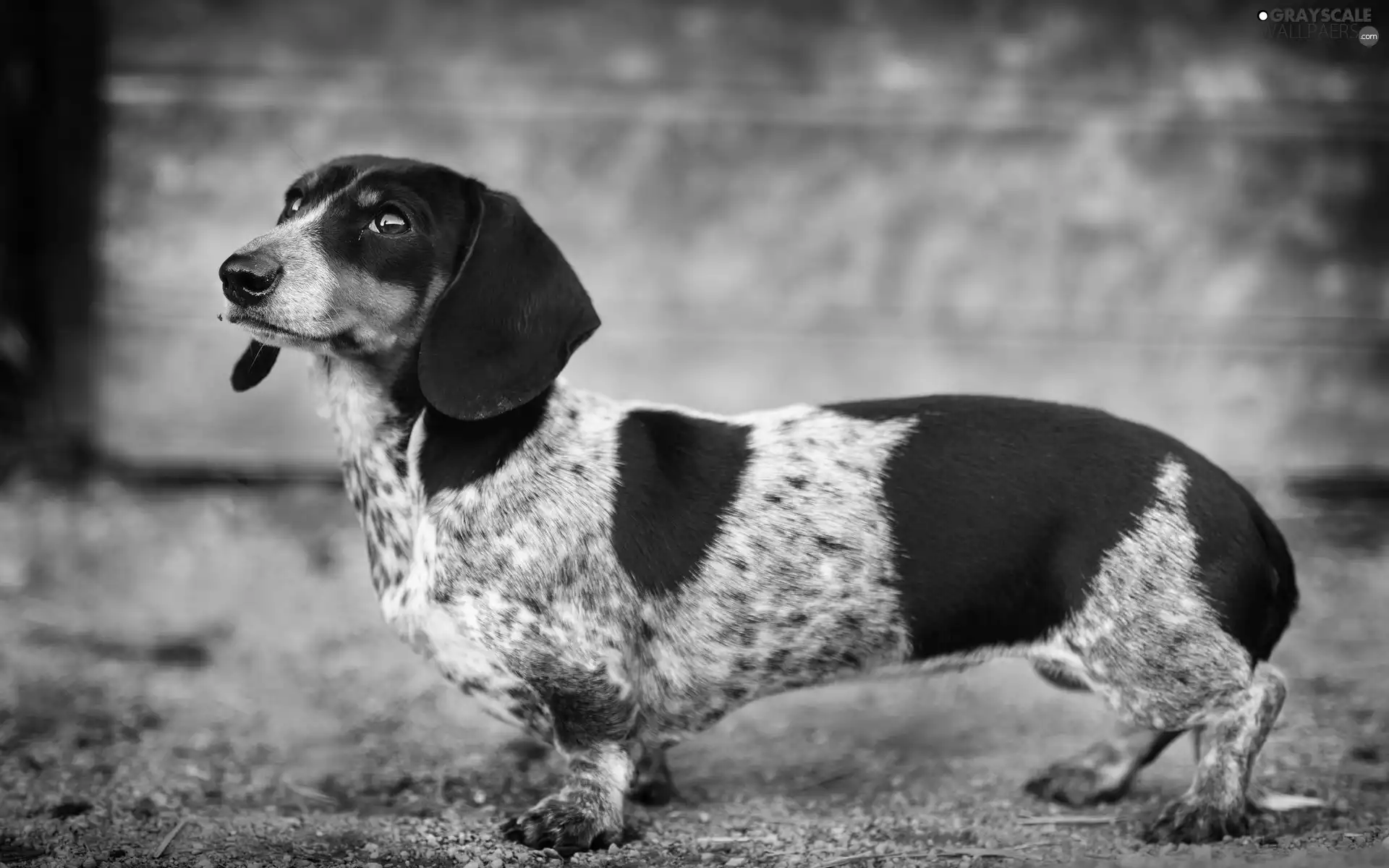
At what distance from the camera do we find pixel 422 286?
2.71 metres

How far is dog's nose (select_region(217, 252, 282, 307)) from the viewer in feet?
8.27

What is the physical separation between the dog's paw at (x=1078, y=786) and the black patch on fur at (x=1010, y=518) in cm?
57

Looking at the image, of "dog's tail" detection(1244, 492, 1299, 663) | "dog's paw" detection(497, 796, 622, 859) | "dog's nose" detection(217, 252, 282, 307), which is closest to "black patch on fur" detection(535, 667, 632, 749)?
"dog's paw" detection(497, 796, 622, 859)

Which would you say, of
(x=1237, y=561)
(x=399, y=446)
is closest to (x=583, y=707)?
(x=399, y=446)

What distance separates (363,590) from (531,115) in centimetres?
261

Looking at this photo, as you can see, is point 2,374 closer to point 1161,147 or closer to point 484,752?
point 484,752

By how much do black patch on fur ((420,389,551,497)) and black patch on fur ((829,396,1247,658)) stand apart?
83 centimetres

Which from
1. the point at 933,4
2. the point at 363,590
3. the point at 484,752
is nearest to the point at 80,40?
the point at 363,590

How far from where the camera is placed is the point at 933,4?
6410 millimetres

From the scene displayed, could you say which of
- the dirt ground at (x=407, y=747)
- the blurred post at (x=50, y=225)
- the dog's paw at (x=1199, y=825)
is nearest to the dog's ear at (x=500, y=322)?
the dirt ground at (x=407, y=747)

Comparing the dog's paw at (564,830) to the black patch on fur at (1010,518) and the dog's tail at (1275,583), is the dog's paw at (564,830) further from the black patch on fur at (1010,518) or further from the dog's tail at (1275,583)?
the dog's tail at (1275,583)

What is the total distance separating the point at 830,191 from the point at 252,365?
4094mm

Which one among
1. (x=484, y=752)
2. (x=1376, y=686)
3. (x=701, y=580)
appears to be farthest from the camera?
(x=1376, y=686)

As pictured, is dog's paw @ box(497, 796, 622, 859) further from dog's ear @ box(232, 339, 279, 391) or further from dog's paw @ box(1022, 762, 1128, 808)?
dog's ear @ box(232, 339, 279, 391)
